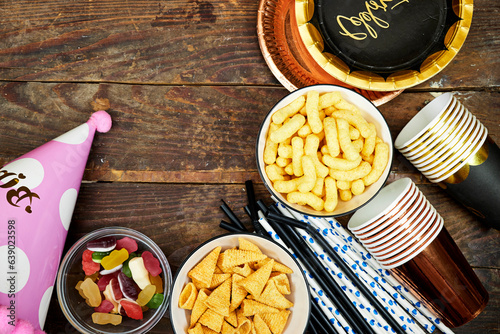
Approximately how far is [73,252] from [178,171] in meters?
0.27

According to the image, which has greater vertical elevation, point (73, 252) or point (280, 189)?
point (280, 189)

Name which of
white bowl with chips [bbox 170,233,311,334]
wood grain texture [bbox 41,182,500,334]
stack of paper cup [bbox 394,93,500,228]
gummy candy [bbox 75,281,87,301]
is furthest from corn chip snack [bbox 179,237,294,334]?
stack of paper cup [bbox 394,93,500,228]

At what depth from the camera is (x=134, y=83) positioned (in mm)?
845

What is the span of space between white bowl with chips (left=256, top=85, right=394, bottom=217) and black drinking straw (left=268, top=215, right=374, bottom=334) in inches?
3.8

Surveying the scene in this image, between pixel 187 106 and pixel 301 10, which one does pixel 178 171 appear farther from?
pixel 301 10

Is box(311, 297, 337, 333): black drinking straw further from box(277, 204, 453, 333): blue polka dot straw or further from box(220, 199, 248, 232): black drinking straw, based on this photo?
box(220, 199, 248, 232): black drinking straw

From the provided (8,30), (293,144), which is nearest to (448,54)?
(293,144)

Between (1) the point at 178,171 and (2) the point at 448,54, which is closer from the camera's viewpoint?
(2) the point at 448,54

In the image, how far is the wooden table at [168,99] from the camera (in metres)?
0.84

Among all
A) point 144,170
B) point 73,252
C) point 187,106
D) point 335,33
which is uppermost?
point 335,33

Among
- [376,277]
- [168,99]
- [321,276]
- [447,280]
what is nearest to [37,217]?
[168,99]

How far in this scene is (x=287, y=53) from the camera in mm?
812

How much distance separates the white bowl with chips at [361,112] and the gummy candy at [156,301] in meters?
0.31

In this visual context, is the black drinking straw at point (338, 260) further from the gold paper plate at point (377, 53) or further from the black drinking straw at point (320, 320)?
the gold paper plate at point (377, 53)
